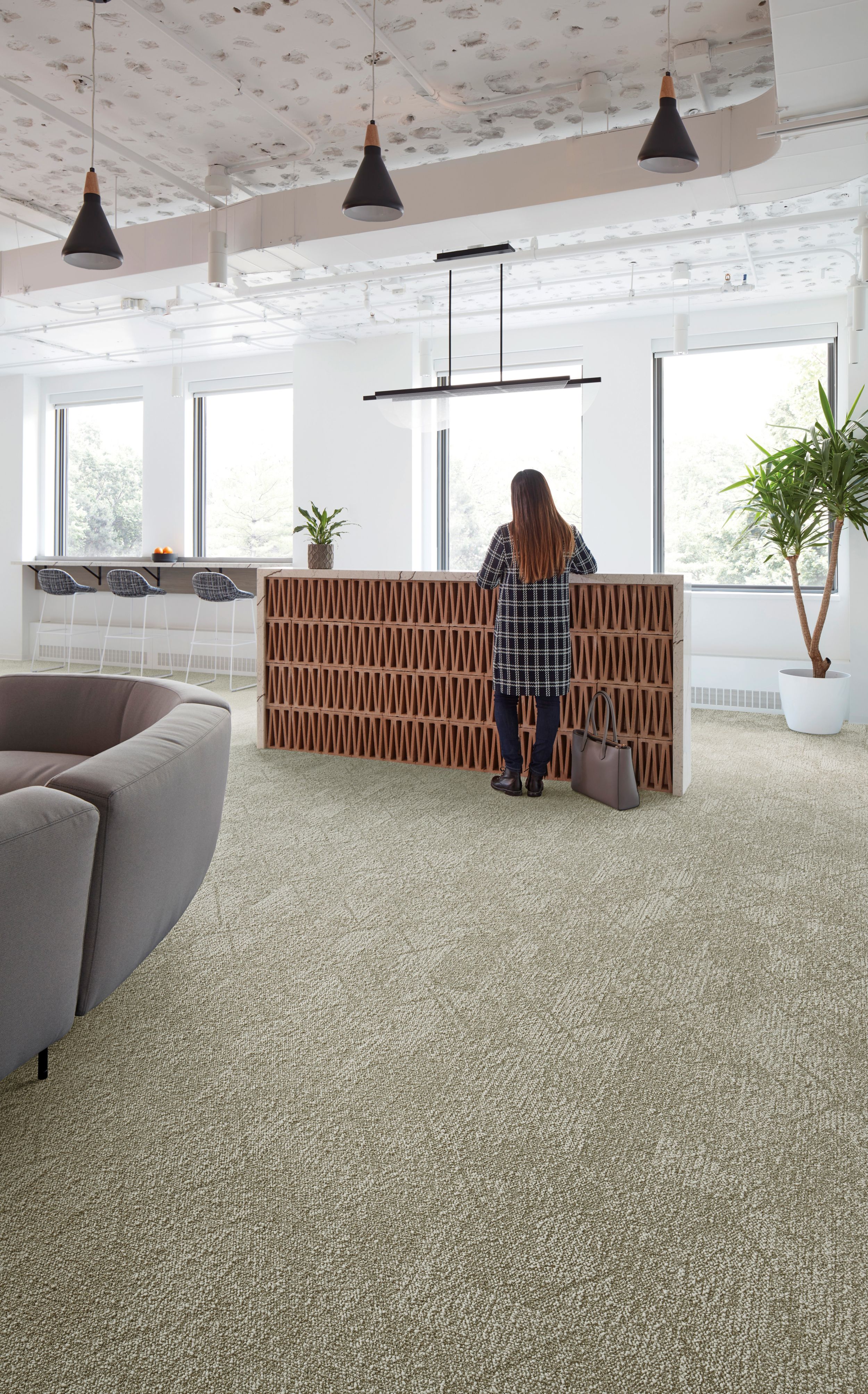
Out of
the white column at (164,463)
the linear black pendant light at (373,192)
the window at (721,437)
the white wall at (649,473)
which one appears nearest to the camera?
the linear black pendant light at (373,192)

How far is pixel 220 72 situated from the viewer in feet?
13.6

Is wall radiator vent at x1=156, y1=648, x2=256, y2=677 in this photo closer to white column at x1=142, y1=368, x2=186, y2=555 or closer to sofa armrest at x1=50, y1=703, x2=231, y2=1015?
white column at x1=142, y1=368, x2=186, y2=555

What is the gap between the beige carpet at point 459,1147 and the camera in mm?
1353

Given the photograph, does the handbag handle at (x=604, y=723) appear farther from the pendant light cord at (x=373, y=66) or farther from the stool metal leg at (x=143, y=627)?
the stool metal leg at (x=143, y=627)

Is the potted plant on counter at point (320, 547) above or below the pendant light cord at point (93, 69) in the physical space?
below

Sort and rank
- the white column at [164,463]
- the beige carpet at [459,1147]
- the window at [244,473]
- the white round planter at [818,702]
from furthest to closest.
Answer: the white column at [164,463]
the window at [244,473]
the white round planter at [818,702]
the beige carpet at [459,1147]

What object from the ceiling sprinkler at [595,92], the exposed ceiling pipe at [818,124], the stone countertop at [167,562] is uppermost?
the ceiling sprinkler at [595,92]

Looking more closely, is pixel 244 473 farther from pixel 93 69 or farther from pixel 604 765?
pixel 604 765

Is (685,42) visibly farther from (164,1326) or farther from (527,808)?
(164,1326)

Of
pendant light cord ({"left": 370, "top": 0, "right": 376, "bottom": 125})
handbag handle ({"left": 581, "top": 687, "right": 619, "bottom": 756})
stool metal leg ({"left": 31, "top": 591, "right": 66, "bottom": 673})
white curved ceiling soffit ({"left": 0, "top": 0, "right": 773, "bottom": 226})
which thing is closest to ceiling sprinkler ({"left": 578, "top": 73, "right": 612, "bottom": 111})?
white curved ceiling soffit ({"left": 0, "top": 0, "right": 773, "bottom": 226})

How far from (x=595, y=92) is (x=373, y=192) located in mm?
1636

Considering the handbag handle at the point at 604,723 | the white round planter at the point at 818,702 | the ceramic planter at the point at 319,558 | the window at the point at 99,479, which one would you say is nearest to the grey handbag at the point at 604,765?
the handbag handle at the point at 604,723

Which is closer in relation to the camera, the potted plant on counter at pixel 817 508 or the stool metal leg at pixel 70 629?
the potted plant on counter at pixel 817 508

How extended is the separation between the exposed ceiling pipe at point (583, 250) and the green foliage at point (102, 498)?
370cm
